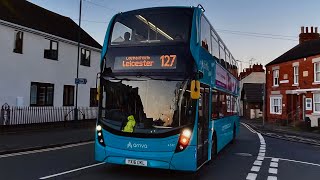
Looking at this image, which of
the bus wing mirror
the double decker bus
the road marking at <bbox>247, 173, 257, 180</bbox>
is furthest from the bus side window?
the bus wing mirror

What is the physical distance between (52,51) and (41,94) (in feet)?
10.4

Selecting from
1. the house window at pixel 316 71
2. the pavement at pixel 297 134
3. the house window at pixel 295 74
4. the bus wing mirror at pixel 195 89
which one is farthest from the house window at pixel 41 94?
the house window at pixel 295 74

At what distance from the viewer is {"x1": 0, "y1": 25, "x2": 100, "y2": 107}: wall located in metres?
21.1

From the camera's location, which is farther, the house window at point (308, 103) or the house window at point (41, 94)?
the house window at point (308, 103)

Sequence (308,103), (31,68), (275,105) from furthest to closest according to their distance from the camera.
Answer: (275,105)
(308,103)
(31,68)

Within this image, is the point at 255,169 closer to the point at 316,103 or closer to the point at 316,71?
the point at 316,103

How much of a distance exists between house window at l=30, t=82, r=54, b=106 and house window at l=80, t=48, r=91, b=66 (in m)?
4.82

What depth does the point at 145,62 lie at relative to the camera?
9.15 meters

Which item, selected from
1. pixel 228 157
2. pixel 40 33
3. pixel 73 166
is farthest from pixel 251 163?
pixel 40 33

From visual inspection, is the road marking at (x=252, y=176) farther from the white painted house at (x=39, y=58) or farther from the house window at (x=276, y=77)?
the house window at (x=276, y=77)

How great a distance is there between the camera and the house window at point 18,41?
22.1 meters

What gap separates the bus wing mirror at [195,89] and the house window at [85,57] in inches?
875

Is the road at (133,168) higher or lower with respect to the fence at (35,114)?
lower

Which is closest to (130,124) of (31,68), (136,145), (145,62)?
(136,145)
